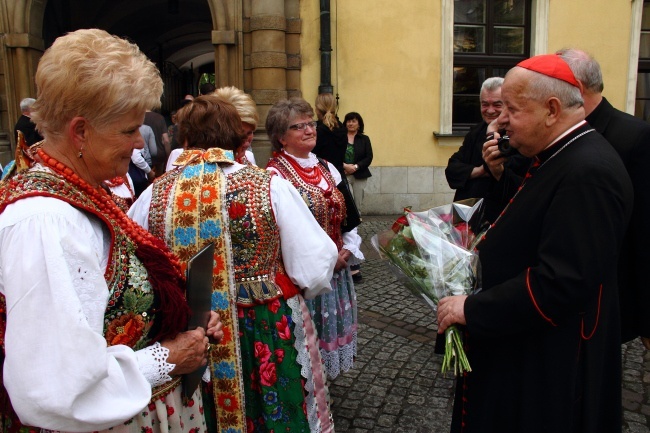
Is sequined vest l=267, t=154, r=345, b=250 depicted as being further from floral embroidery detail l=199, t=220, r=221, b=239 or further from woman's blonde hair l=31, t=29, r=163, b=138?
Answer: woman's blonde hair l=31, t=29, r=163, b=138

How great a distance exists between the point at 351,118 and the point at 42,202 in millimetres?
Answer: 6569

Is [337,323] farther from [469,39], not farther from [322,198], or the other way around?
[469,39]

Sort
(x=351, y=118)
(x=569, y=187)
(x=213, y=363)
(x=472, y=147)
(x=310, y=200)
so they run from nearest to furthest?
(x=569, y=187) → (x=213, y=363) → (x=310, y=200) → (x=472, y=147) → (x=351, y=118)

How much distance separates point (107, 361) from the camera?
121cm

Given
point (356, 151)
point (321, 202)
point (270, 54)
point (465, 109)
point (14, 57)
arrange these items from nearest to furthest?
point (321, 202), point (356, 151), point (270, 54), point (14, 57), point (465, 109)

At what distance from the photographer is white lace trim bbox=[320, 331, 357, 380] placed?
11.2ft

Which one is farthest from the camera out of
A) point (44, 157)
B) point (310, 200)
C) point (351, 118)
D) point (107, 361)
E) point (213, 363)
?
point (351, 118)

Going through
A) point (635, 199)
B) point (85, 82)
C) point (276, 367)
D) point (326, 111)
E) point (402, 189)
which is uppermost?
point (85, 82)

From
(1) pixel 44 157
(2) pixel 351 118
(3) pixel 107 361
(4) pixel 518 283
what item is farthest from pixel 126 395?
(2) pixel 351 118

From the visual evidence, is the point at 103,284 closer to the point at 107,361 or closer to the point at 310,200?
the point at 107,361

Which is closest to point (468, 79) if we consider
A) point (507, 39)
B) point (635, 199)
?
point (507, 39)

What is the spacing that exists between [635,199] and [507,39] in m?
8.38

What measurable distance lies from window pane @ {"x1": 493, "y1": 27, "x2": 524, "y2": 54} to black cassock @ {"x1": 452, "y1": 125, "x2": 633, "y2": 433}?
Answer: 341 inches

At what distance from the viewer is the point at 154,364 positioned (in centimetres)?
142
